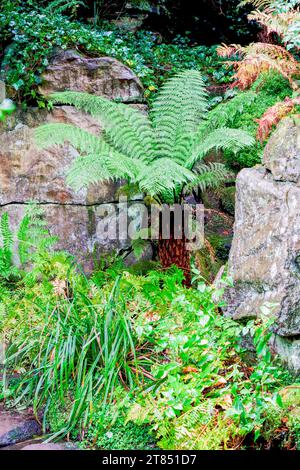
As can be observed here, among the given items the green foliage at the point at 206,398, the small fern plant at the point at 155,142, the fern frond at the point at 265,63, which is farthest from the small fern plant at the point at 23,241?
the fern frond at the point at 265,63

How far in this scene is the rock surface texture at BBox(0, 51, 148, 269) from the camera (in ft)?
17.2

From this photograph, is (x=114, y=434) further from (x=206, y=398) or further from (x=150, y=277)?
(x=150, y=277)

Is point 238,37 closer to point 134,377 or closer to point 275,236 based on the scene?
point 275,236

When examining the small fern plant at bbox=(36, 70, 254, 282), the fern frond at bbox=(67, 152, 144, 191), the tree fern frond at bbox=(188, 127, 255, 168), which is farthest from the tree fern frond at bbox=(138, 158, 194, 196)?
the tree fern frond at bbox=(188, 127, 255, 168)

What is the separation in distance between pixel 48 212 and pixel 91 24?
2752 mm

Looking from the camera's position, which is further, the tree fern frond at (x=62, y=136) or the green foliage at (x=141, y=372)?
the tree fern frond at (x=62, y=136)

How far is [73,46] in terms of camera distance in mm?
5488

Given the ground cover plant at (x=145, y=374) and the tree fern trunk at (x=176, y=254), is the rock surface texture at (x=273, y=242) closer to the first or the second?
the ground cover plant at (x=145, y=374)

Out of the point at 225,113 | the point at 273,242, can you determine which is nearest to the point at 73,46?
the point at 225,113

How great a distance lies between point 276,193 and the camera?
3.50 metres

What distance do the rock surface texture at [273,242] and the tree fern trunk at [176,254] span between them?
37.7 inches

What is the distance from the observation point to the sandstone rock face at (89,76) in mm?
5336

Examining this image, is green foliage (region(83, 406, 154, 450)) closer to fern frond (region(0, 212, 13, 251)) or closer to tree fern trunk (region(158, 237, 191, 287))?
tree fern trunk (region(158, 237, 191, 287))
